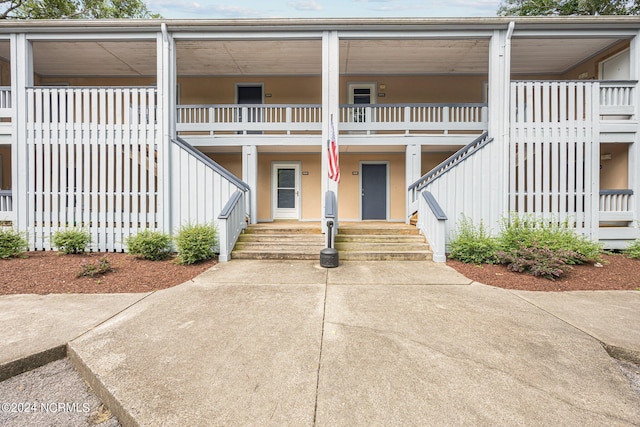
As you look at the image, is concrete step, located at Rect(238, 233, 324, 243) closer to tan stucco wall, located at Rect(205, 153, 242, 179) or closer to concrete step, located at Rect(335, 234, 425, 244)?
concrete step, located at Rect(335, 234, 425, 244)

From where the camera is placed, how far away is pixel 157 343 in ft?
10.2

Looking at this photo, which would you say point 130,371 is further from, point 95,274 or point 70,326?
point 95,274

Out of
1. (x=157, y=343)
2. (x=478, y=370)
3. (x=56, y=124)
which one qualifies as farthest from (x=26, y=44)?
(x=478, y=370)

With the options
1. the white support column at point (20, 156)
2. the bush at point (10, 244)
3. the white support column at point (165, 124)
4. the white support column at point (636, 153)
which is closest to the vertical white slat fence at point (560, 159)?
the white support column at point (636, 153)

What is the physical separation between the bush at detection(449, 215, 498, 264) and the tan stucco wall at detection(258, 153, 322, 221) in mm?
5648

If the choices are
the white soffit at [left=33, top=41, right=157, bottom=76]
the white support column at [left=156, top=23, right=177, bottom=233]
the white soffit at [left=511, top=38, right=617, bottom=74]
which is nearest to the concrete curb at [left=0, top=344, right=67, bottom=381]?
the white support column at [left=156, top=23, right=177, bottom=233]

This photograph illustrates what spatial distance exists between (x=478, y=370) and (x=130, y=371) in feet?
9.83

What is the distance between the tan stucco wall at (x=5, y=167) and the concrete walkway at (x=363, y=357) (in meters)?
11.0

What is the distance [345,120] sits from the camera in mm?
10578

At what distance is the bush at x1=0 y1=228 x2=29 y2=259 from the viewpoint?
6.43 m

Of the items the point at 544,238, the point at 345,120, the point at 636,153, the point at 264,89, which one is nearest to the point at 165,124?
the point at 264,89

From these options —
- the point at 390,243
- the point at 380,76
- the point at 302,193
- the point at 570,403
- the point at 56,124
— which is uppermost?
the point at 380,76

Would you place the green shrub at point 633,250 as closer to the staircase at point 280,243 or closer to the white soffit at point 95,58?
the staircase at point 280,243

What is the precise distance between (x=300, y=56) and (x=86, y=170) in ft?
22.5
